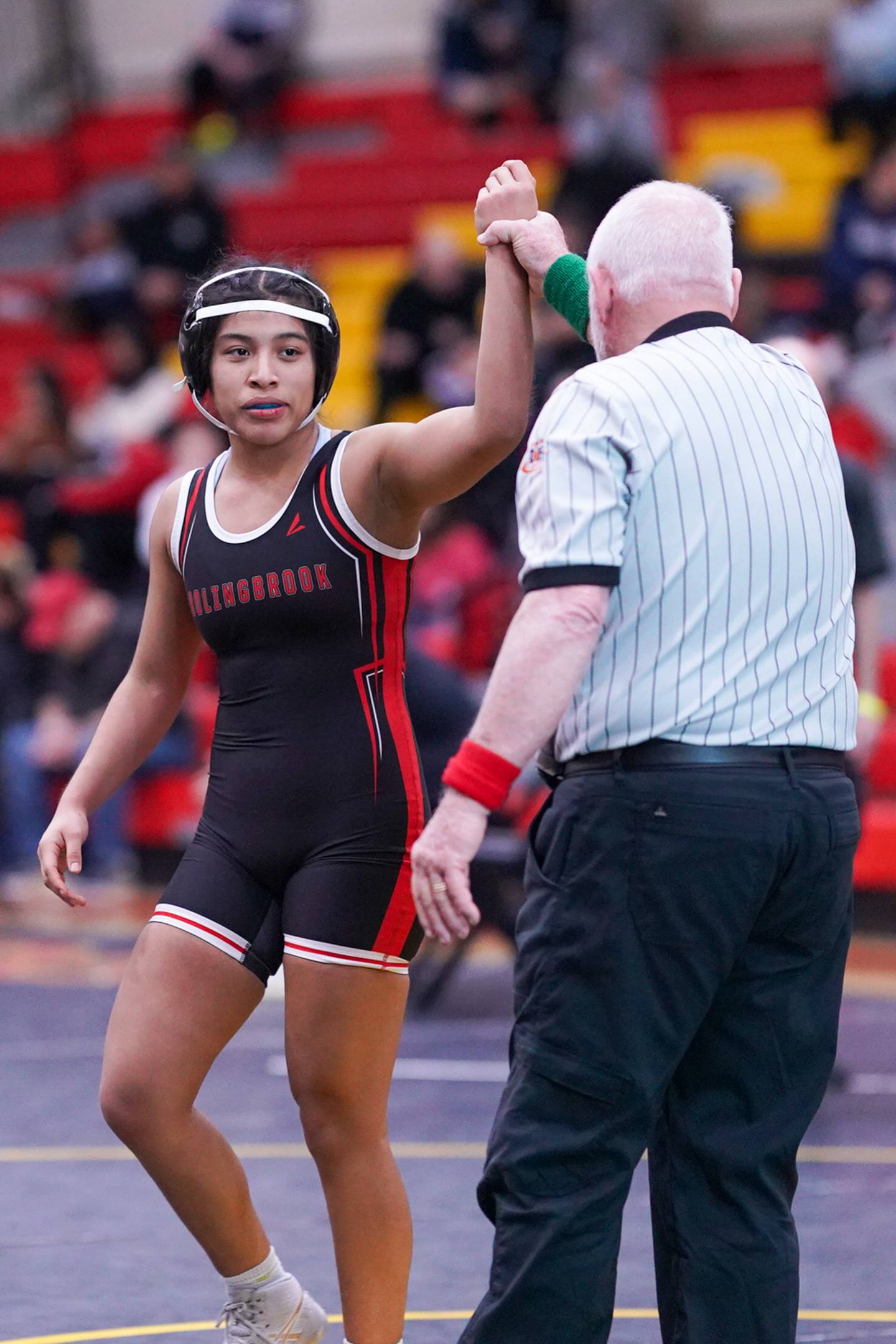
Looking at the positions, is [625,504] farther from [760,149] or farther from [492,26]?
[492,26]

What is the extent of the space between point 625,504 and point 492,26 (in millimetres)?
11175

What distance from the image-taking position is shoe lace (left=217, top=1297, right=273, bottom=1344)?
3314 millimetres

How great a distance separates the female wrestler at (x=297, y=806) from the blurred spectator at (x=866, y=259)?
699 cm

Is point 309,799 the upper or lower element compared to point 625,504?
lower

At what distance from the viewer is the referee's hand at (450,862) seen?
262 cm

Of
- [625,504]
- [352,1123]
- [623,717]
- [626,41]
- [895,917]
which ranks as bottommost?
[895,917]

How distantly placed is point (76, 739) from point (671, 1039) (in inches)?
283

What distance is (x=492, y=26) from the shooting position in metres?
13.1

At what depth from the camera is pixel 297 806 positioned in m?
3.19

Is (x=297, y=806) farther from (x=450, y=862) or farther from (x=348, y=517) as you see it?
(x=450, y=862)

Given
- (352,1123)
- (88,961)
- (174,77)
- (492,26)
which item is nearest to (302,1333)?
(352,1123)

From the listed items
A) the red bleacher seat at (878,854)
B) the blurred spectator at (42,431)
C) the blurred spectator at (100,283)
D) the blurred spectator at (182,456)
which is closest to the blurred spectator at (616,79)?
the blurred spectator at (182,456)

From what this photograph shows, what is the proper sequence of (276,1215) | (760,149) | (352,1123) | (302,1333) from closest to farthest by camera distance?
1. (352,1123)
2. (302,1333)
3. (276,1215)
4. (760,149)

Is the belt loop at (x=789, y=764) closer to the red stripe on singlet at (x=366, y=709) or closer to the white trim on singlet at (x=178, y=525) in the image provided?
the red stripe on singlet at (x=366, y=709)
